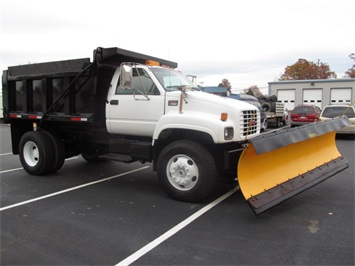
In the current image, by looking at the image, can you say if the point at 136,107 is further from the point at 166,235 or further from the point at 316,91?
the point at 316,91

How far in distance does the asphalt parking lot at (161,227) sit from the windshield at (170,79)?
1982mm

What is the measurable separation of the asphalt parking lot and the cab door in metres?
1.20

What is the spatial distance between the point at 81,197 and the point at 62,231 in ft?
5.09

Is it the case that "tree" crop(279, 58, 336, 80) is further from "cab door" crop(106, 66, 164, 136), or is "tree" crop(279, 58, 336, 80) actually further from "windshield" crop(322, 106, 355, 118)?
"cab door" crop(106, 66, 164, 136)

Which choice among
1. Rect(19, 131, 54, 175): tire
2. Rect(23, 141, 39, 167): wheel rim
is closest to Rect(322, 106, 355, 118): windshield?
Rect(19, 131, 54, 175): tire

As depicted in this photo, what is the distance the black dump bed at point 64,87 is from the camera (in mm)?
6484

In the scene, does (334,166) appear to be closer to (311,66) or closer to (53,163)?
(53,163)

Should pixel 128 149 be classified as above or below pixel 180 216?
above

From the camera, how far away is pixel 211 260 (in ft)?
11.5

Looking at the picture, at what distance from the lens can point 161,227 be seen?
173 inches

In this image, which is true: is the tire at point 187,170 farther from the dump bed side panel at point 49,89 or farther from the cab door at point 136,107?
the dump bed side panel at point 49,89

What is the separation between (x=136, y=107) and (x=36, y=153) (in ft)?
9.93

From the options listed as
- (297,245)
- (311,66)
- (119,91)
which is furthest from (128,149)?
(311,66)

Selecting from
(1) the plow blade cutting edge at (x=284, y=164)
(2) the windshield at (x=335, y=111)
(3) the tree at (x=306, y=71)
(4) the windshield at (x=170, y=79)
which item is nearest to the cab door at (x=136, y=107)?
(4) the windshield at (x=170, y=79)
